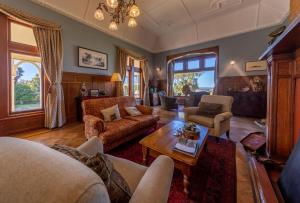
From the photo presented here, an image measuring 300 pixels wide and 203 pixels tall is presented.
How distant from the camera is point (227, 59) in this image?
5.90 metres

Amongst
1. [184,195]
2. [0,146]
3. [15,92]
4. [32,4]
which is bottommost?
[184,195]

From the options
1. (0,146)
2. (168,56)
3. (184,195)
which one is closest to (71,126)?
(184,195)

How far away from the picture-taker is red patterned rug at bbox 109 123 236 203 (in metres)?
1.46

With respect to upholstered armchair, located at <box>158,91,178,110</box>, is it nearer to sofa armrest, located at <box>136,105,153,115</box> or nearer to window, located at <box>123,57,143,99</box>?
window, located at <box>123,57,143,99</box>

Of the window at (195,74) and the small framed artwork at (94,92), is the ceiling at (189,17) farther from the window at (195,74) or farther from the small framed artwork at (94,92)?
the small framed artwork at (94,92)

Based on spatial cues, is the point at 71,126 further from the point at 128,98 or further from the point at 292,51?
the point at 292,51

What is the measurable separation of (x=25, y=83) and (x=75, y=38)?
6.12 ft

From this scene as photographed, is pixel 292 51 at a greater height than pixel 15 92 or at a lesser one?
greater

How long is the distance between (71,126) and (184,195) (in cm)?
354

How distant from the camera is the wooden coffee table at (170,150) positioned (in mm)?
1458

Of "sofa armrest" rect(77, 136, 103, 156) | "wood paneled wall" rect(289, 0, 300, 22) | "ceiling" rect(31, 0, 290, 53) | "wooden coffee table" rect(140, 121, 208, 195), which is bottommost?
"wooden coffee table" rect(140, 121, 208, 195)

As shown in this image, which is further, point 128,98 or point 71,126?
point 71,126

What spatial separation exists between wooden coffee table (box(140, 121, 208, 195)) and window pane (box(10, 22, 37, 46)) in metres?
3.79

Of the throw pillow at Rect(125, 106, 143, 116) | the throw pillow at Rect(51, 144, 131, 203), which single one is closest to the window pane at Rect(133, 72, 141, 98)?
the throw pillow at Rect(125, 106, 143, 116)
